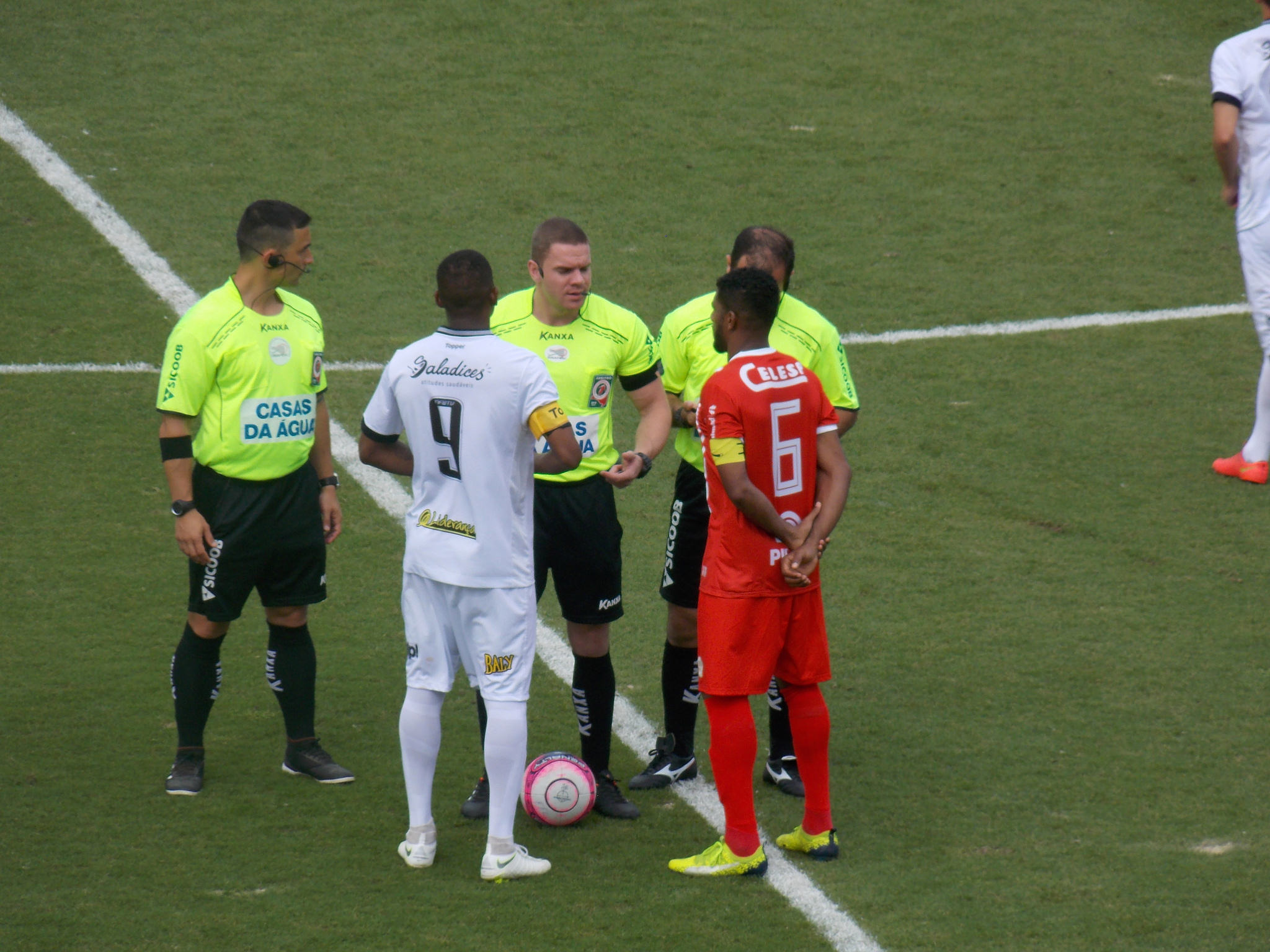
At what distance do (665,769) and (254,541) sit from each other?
5.92 ft

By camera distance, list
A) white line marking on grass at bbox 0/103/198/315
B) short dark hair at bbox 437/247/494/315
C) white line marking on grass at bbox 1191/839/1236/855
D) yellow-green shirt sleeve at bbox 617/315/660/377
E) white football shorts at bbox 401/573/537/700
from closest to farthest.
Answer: short dark hair at bbox 437/247/494/315, white football shorts at bbox 401/573/537/700, white line marking on grass at bbox 1191/839/1236/855, yellow-green shirt sleeve at bbox 617/315/660/377, white line marking on grass at bbox 0/103/198/315

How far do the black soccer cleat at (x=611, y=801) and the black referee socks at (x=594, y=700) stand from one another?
0.09 meters

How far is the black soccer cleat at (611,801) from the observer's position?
5.37m

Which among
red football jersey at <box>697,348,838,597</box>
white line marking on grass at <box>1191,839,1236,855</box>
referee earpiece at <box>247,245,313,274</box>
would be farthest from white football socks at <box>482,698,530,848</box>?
white line marking on grass at <box>1191,839,1236,855</box>

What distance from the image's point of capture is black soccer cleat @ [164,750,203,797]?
5398 millimetres

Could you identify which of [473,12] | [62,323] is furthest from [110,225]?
[473,12]

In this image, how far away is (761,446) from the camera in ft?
Result: 15.4

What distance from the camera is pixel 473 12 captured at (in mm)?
13961

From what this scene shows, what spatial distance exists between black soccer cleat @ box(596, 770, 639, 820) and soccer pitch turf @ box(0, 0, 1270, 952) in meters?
0.06

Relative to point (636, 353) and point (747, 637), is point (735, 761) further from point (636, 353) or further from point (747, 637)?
point (636, 353)

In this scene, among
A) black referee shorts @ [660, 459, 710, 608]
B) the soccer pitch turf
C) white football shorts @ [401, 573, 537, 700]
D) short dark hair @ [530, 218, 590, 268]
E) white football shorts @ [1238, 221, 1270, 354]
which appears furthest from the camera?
white football shorts @ [1238, 221, 1270, 354]

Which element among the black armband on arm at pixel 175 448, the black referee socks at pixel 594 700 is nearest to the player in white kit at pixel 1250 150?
the black referee socks at pixel 594 700

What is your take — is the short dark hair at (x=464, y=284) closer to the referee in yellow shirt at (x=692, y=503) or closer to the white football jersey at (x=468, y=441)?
the white football jersey at (x=468, y=441)

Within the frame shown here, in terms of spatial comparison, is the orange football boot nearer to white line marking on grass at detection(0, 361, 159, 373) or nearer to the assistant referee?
the assistant referee
